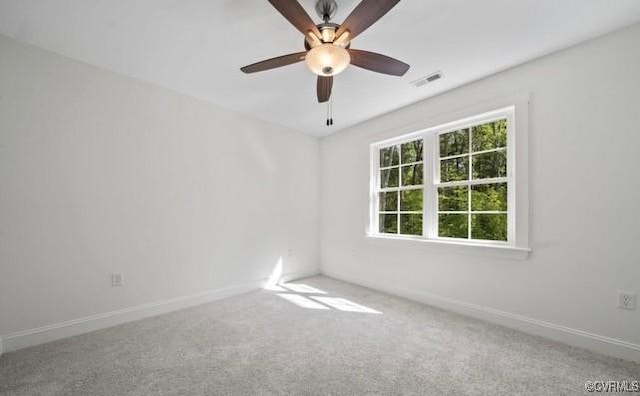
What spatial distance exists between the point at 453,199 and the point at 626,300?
4.97 ft

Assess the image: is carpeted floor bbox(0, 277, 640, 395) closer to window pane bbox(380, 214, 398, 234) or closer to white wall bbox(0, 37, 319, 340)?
white wall bbox(0, 37, 319, 340)

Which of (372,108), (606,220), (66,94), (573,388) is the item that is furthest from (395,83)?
(66,94)

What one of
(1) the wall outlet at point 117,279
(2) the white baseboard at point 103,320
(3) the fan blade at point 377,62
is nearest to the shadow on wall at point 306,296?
(2) the white baseboard at point 103,320

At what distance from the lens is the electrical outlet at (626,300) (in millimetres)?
1946

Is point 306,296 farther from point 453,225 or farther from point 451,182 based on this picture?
point 451,182

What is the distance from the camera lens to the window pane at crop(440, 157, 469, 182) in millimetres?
2979

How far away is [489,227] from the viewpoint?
2770mm

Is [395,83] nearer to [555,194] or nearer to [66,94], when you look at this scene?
[555,194]

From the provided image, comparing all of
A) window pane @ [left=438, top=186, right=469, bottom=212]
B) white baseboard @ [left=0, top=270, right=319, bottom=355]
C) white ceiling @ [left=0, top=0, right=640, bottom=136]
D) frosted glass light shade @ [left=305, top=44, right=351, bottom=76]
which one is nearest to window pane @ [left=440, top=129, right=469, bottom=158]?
window pane @ [left=438, top=186, right=469, bottom=212]

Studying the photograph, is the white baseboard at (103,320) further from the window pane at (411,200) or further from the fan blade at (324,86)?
the fan blade at (324,86)

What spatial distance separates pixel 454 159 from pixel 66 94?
393cm

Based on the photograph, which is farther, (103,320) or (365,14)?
(103,320)

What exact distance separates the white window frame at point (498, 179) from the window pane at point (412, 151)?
0.22ft

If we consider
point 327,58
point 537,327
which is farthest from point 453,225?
point 327,58
